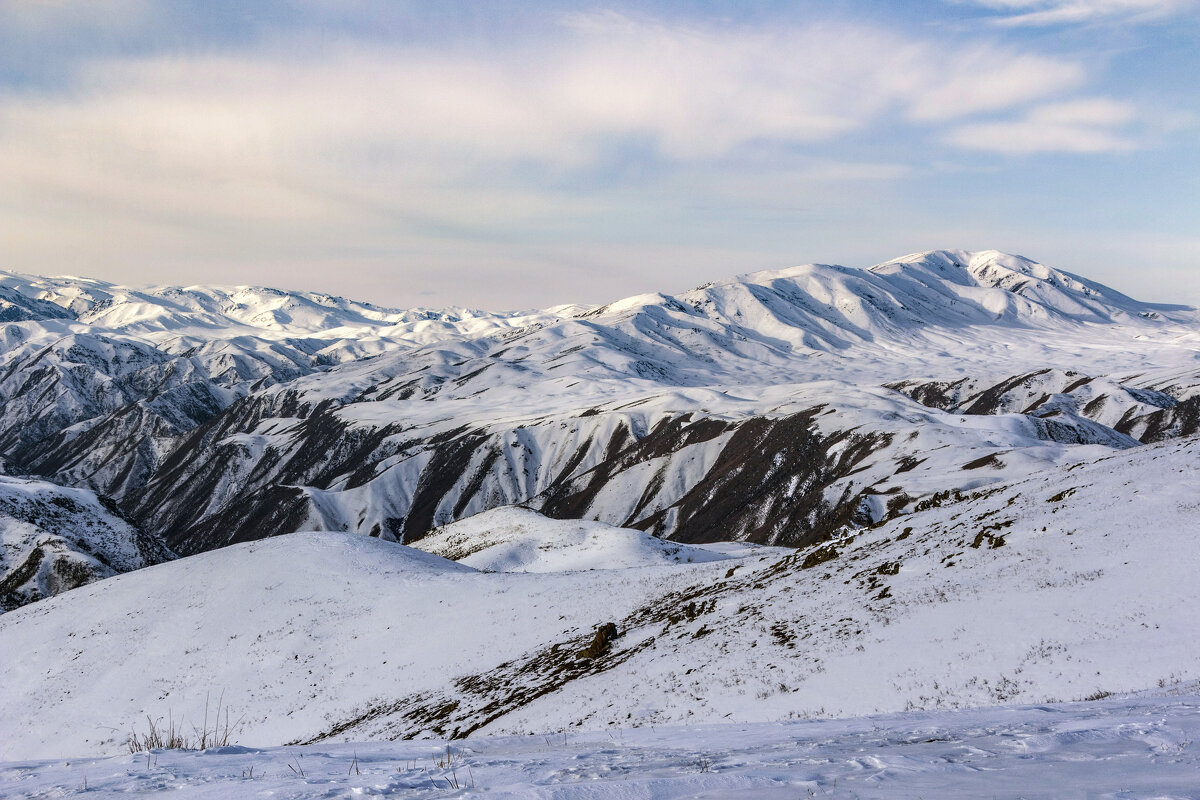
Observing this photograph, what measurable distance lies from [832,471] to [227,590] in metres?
108

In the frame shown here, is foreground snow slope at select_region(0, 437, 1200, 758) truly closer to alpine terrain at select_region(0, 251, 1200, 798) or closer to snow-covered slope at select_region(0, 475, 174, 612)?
alpine terrain at select_region(0, 251, 1200, 798)

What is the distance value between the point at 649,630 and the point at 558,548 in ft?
137

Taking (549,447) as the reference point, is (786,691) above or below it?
above

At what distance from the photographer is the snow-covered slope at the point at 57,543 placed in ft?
259

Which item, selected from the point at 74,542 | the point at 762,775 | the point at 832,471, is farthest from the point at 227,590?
the point at 832,471

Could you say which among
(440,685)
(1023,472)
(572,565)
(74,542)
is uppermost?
(1023,472)

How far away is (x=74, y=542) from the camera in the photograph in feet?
289

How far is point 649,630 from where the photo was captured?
29.9 meters

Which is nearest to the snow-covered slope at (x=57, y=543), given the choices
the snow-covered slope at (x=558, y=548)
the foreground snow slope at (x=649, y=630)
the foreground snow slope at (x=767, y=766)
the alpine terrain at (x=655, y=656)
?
the alpine terrain at (x=655, y=656)

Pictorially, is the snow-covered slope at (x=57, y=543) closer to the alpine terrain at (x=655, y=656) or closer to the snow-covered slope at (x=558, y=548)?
the alpine terrain at (x=655, y=656)

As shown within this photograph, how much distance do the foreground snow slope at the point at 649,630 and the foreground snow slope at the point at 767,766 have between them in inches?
260

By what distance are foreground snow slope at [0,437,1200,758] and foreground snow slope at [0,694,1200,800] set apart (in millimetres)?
6612

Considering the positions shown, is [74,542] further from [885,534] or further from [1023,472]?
[1023,472]

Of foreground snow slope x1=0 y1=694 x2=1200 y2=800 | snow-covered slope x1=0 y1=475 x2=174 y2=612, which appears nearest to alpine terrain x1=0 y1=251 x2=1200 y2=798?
foreground snow slope x1=0 y1=694 x2=1200 y2=800
